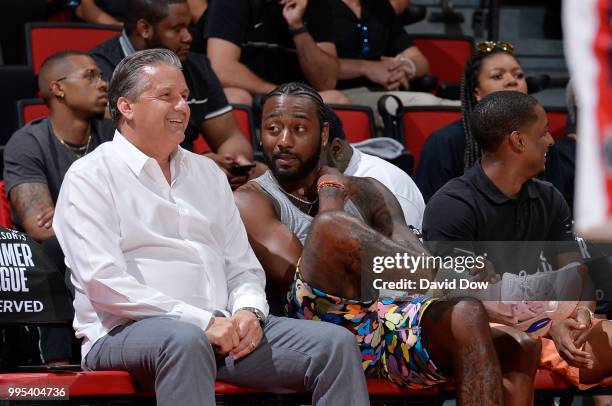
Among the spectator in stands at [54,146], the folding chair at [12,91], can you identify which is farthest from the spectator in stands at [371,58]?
the spectator in stands at [54,146]

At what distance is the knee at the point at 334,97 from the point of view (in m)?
5.21

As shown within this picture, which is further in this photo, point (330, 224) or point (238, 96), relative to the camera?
point (238, 96)

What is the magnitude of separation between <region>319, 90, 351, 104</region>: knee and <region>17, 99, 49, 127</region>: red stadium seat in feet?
4.29

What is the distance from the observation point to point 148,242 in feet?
10.5

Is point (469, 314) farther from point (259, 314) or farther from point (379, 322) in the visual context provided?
point (259, 314)

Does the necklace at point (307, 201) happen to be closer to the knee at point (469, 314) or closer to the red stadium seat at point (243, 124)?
the knee at point (469, 314)

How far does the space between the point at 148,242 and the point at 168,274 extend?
11 cm

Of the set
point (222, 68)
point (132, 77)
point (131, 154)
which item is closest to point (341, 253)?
point (131, 154)

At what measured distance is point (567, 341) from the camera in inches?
134

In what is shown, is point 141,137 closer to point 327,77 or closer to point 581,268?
point 581,268

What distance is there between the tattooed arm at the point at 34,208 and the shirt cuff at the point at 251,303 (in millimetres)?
834

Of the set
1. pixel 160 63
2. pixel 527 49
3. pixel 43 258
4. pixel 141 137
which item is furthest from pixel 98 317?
pixel 527 49

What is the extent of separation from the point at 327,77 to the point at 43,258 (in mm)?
2247

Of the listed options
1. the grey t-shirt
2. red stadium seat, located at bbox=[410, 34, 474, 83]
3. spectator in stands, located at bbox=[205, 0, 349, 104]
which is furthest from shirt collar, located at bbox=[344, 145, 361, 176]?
red stadium seat, located at bbox=[410, 34, 474, 83]
